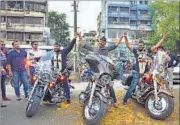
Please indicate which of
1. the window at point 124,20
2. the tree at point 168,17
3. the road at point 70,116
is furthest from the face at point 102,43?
the window at point 124,20

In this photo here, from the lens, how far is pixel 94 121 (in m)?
7.08

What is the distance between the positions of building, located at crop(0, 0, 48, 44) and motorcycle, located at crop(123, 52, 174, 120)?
3595 centimetres

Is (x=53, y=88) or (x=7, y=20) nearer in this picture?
(x=53, y=88)

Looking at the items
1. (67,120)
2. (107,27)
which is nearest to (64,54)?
(67,120)

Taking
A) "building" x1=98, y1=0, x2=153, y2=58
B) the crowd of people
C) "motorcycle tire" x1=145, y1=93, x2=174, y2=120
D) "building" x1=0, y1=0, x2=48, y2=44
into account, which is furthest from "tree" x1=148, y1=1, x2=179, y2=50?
"building" x1=98, y1=0, x2=153, y2=58

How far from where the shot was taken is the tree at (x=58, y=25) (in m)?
36.6

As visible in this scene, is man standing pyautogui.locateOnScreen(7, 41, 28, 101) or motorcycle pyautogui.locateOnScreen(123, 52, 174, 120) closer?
motorcycle pyautogui.locateOnScreen(123, 52, 174, 120)

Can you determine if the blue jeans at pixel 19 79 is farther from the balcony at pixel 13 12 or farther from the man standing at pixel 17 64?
the balcony at pixel 13 12

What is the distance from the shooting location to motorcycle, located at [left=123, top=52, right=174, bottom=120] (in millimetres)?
7691

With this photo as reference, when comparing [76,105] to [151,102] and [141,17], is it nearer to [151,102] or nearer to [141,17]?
[151,102]

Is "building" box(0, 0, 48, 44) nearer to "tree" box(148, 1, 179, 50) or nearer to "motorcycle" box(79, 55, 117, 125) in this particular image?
"tree" box(148, 1, 179, 50)

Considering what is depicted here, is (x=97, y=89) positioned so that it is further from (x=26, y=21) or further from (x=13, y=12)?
(x=26, y=21)

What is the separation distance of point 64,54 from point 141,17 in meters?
45.2

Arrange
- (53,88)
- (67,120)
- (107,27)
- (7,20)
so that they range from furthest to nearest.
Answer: (107,27)
(7,20)
(53,88)
(67,120)
